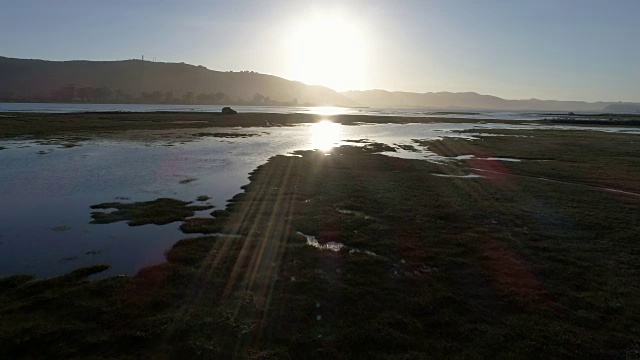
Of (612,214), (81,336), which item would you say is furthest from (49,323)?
(612,214)

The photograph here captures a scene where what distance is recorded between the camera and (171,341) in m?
9.90

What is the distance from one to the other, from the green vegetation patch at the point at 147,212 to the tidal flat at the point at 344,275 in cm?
31

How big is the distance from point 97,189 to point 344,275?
20947 mm

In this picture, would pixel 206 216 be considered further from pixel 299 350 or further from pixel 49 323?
pixel 299 350

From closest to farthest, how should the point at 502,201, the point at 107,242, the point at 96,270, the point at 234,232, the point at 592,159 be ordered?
the point at 96,270, the point at 107,242, the point at 234,232, the point at 502,201, the point at 592,159

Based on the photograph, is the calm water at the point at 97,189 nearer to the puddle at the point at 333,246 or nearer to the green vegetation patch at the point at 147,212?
the green vegetation patch at the point at 147,212

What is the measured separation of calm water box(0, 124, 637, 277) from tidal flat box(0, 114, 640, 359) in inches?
11.3

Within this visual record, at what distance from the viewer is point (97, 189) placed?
26.6 meters

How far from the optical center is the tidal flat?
10055mm

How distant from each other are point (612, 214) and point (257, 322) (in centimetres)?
2188

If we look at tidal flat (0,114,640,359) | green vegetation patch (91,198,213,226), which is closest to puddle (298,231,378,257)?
tidal flat (0,114,640,359)

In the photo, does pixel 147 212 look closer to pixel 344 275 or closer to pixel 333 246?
pixel 333 246

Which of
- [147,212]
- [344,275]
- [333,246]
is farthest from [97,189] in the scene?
[344,275]

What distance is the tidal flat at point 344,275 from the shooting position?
1005 centimetres
